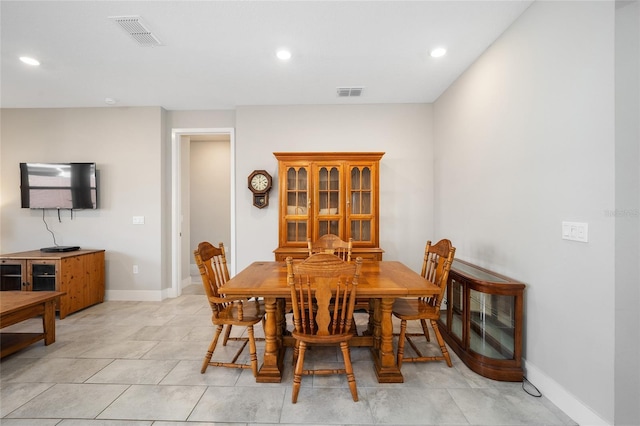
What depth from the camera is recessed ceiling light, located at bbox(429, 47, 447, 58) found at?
250cm

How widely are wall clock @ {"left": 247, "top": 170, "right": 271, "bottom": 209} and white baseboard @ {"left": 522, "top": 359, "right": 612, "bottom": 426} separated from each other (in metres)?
3.16

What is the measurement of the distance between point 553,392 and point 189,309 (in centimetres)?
374

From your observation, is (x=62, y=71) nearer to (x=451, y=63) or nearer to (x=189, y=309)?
(x=189, y=309)

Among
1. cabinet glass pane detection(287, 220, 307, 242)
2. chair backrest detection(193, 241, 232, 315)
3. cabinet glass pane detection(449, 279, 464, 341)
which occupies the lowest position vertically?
cabinet glass pane detection(449, 279, 464, 341)

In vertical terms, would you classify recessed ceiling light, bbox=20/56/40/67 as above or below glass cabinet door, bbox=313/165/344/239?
above

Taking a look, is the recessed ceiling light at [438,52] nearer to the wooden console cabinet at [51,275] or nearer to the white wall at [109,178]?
the white wall at [109,178]

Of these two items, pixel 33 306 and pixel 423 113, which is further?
pixel 423 113

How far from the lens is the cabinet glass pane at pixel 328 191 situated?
137 inches

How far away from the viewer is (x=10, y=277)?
10.9ft

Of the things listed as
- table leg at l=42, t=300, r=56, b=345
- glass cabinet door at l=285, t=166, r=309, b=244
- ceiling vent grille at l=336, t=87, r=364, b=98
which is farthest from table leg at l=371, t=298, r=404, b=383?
table leg at l=42, t=300, r=56, b=345

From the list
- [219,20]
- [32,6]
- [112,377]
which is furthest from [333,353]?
[32,6]

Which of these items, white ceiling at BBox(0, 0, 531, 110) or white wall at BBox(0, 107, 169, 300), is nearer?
white ceiling at BBox(0, 0, 531, 110)

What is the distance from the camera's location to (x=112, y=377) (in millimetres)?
2080

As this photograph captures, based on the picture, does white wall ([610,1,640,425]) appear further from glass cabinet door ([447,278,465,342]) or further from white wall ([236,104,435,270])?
white wall ([236,104,435,270])
